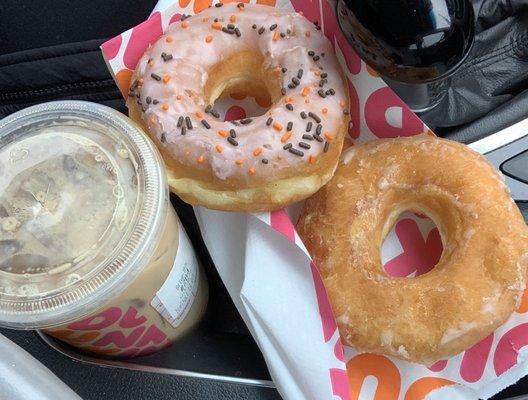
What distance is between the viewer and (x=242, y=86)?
3.45ft

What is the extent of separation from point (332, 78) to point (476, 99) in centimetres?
26

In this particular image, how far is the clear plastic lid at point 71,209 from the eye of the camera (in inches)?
30.5

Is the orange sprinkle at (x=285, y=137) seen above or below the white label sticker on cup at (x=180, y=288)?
above

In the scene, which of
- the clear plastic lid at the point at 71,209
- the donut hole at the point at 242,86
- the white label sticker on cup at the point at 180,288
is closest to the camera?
the clear plastic lid at the point at 71,209

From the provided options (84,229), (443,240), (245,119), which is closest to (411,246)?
(443,240)

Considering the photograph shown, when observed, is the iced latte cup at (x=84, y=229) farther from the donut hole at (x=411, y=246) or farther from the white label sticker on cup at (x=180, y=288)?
the donut hole at (x=411, y=246)

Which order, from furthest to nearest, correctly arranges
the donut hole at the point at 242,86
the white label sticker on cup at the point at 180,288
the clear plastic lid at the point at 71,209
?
1. the donut hole at the point at 242,86
2. the white label sticker on cup at the point at 180,288
3. the clear plastic lid at the point at 71,209

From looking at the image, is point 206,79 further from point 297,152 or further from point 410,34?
point 410,34

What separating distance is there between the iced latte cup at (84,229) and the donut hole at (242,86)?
19 centimetres

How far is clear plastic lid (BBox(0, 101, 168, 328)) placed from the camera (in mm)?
774

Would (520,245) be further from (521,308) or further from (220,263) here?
(220,263)

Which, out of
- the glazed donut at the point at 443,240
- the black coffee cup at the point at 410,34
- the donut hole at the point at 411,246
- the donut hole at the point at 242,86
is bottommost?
the donut hole at the point at 411,246

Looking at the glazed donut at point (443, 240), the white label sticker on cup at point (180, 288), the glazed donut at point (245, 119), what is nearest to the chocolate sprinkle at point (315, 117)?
the glazed donut at point (245, 119)

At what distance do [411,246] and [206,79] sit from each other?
1.14 ft
